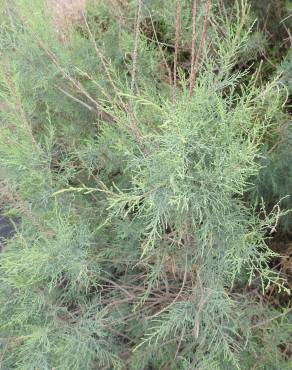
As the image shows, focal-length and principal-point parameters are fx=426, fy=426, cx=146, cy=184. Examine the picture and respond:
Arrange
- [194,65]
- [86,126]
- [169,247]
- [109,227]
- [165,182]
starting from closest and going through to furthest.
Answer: [194,65] → [165,182] → [169,247] → [109,227] → [86,126]

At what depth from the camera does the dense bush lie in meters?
1.32

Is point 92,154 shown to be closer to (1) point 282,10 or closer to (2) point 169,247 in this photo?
(2) point 169,247

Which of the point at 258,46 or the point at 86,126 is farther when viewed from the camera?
the point at 86,126

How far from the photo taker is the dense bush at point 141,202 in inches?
52.0

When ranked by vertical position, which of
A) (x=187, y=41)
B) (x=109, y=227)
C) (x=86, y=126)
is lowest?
(x=109, y=227)

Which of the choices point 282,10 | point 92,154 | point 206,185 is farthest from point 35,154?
point 282,10

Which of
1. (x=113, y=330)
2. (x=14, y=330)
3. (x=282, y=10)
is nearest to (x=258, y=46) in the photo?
(x=282, y=10)

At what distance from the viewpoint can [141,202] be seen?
1.50m

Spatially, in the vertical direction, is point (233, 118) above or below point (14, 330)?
above

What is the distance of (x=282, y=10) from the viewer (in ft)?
7.02

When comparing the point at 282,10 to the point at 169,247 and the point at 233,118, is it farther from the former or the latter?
the point at 169,247

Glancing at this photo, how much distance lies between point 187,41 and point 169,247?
0.93m

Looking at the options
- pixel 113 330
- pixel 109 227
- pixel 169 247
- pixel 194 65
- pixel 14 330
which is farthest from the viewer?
pixel 109 227

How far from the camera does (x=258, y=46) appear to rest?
2.02 m
